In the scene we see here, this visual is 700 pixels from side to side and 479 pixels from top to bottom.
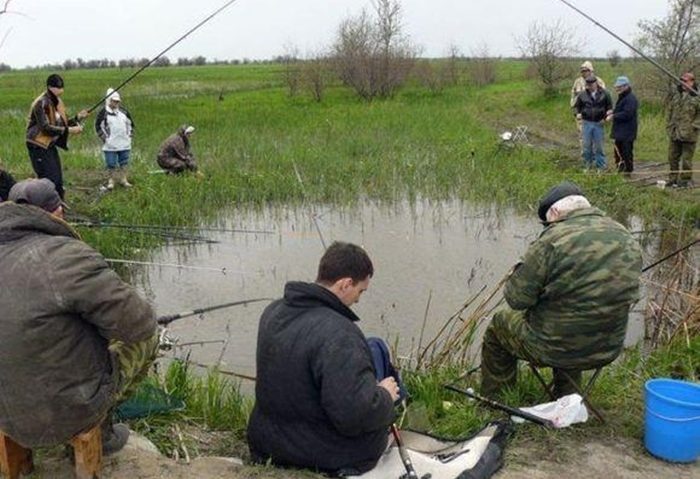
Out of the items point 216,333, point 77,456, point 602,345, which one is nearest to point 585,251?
point 602,345

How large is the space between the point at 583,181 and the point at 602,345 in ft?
22.5

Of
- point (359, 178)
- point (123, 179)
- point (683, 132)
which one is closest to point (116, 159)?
point (123, 179)

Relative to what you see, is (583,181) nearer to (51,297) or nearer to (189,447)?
(189,447)

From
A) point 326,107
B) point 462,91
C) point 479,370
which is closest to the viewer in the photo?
point 479,370

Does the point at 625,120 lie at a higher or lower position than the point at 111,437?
higher

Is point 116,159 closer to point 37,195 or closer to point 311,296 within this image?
point 37,195

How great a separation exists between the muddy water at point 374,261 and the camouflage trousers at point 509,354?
128cm

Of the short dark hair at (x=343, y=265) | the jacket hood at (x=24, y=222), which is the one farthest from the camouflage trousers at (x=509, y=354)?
the jacket hood at (x=24, y=222)

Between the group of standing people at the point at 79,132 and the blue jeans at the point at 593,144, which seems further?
the blue jeans at the point at 593,144

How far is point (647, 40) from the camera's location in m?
14.6

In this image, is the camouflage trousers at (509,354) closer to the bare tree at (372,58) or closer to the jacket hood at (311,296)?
the jacket hood at (311,296)

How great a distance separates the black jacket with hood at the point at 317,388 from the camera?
2.53m

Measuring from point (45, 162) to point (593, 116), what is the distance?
303 inches

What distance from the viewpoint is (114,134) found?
31.2 feet
